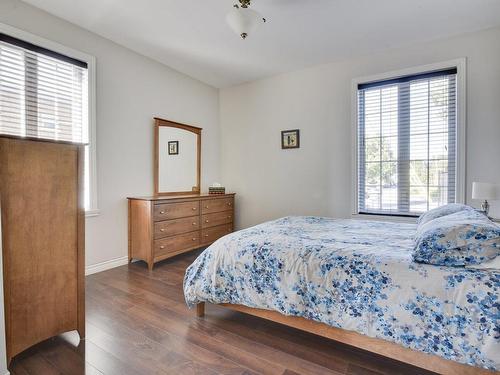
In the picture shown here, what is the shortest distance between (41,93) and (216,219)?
8.53 feet

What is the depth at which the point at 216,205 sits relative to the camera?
421 centimetres

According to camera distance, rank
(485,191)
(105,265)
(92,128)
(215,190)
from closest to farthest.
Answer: (485,191) < (92,128) < (105,265) < (215,190)

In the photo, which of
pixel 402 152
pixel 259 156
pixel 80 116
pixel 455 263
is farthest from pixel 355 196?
pixel 80 116

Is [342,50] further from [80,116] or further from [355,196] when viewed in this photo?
[80,116]

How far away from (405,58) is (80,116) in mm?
3887

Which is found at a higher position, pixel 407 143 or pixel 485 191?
pixel 407 143

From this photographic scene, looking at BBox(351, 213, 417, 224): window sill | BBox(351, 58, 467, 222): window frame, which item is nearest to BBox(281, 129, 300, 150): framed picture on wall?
BBox(351, 58, 467, 222): window frame

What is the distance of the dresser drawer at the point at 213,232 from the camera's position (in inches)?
156

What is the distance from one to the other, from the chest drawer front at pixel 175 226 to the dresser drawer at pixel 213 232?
0.20 metres

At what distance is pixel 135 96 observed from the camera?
11.5 feet

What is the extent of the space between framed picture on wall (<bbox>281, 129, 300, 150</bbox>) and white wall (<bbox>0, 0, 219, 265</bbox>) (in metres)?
1.72

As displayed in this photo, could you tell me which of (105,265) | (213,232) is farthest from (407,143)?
(105,265)

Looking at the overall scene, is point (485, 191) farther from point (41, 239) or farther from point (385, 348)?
point (41, 239)

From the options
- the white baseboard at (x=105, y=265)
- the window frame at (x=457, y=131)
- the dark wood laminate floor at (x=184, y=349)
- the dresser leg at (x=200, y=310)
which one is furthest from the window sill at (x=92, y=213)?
the window frame at (x=457, y=131)
